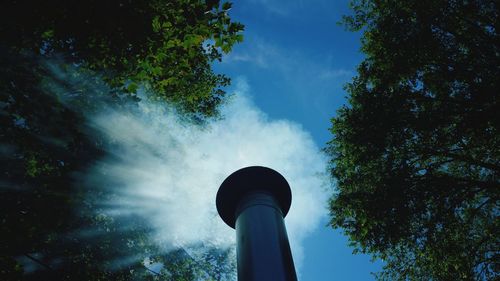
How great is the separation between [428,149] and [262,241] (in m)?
9.13

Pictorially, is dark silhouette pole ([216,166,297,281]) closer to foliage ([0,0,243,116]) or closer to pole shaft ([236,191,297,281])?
pole shaft ([236,191,297,281])

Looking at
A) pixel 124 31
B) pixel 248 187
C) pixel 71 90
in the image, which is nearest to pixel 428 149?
pixel 248 187

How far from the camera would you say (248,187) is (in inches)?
162

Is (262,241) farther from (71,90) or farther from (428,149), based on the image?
(428,149)

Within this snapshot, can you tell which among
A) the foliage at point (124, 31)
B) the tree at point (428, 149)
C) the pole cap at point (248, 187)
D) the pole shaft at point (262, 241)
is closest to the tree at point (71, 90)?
the foliage at point (124, 31)

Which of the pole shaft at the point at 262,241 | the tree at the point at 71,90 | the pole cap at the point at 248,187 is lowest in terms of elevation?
the pole shaft at the point at 262,241

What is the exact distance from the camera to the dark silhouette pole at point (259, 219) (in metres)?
3.09

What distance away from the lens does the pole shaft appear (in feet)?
9.99

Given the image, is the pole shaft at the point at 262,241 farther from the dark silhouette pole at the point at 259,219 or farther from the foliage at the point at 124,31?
the foliage at the point at 124,31

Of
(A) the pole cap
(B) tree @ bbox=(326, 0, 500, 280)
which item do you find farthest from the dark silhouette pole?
(B) tree @ bbox=(326, 0, 500, 280)

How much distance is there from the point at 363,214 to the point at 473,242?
4.26 meters

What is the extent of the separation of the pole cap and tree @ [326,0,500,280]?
5966 mm

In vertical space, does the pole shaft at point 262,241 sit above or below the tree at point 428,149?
below

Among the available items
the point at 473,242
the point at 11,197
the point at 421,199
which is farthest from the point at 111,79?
the point at 473,242
